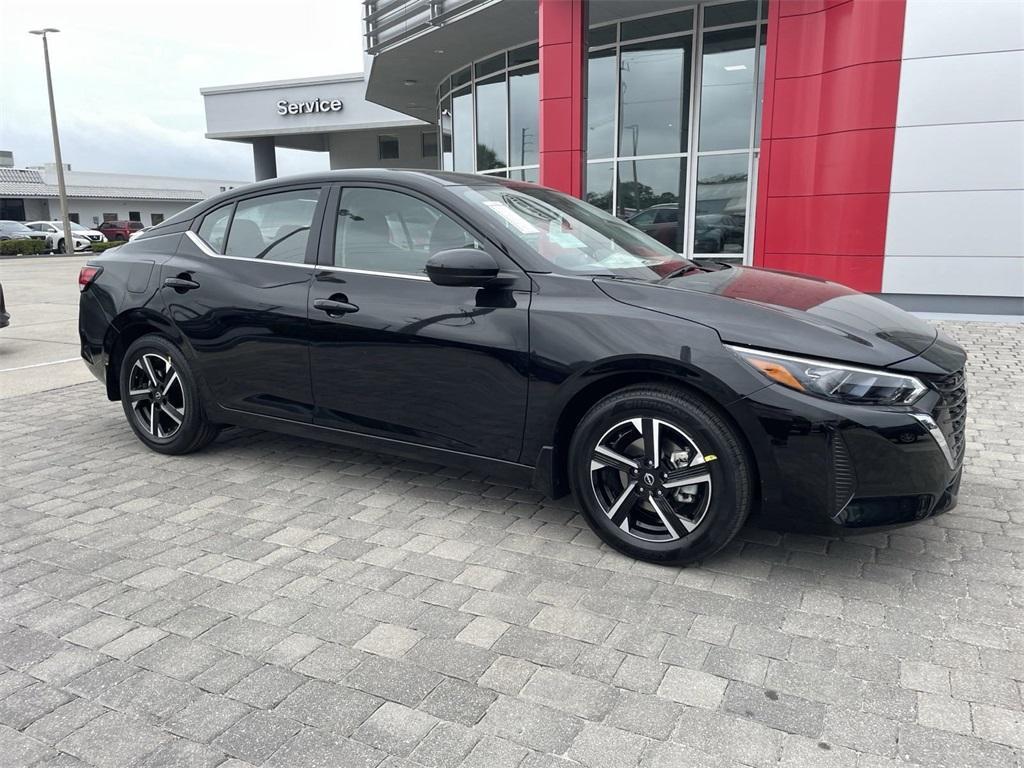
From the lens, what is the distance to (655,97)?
14.1m

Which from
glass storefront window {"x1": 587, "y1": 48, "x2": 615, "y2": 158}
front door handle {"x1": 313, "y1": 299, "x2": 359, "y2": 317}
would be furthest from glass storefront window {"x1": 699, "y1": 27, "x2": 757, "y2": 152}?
front door handle {"x1": 313, "y1": 299, "x2": 359, "y2": 317}

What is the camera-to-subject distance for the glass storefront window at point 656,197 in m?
14.1

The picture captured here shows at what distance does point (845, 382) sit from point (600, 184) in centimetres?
1272

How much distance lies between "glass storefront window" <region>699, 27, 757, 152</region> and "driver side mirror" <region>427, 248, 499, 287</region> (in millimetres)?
11382

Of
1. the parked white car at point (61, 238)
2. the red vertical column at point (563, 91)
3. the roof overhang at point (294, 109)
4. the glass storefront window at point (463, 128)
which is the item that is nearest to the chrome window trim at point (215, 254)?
the red vertical column at point (563, 91)

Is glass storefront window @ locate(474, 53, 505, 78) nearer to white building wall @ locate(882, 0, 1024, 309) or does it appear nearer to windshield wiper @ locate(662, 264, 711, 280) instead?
white building wall @ locate(882, 0, 1024, 309)

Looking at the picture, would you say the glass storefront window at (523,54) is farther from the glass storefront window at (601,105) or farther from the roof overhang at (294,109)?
the roof overhang at (294,109)

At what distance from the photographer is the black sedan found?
9.46 feet

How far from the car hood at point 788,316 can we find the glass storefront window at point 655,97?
37.0 ft

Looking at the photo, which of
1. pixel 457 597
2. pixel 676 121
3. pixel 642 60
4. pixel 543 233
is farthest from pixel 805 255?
pixel 457 597

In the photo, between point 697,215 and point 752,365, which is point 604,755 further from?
point 697,215

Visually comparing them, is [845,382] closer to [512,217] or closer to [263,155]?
[512,217]

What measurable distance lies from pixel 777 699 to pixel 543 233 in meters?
2.25

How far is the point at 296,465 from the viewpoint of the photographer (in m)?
4.64
